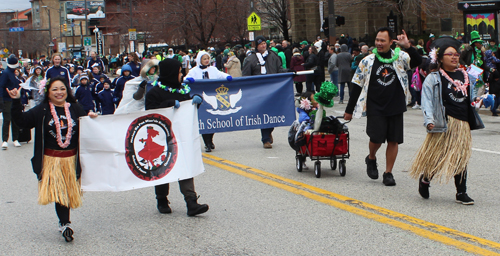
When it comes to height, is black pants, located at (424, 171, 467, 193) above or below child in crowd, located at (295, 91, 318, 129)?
below

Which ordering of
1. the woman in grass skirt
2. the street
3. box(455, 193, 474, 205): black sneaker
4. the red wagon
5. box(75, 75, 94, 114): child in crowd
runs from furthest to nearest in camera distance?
box(75, 75, 94, 114): child in crowd, the red wagon, box(455, 193, 474, 205): black sneaker, the woman in grass skirt, the street

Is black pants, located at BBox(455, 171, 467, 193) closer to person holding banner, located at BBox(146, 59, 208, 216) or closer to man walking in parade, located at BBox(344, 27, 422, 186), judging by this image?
man walking in parade, located at BBox(344, 27, 422, 186)

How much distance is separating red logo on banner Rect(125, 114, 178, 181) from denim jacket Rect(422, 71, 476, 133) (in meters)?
2.62

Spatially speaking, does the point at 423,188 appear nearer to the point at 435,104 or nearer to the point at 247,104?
the point at 435,104

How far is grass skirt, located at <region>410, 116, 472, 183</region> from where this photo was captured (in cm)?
621

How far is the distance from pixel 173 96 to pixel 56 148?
1346 mm

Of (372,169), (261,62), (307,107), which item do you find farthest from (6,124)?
(372,169)

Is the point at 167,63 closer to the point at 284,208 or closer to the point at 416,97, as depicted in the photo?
the point at 284,208

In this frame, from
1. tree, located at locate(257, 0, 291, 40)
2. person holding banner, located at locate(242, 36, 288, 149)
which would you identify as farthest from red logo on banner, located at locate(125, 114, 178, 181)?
tree, located at locate(257, 0, 291, 40)

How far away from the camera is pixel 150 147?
620 centimetres

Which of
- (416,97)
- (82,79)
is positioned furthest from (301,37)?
(82,79)

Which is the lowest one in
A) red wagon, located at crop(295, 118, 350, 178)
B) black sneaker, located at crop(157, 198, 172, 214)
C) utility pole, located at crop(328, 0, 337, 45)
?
black sneaker, located at crop(157, 198, 172, 214)

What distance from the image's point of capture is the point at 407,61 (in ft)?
23.7

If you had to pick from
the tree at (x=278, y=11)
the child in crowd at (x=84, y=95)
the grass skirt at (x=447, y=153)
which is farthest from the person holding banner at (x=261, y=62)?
the tree at (x=278, y=11)
